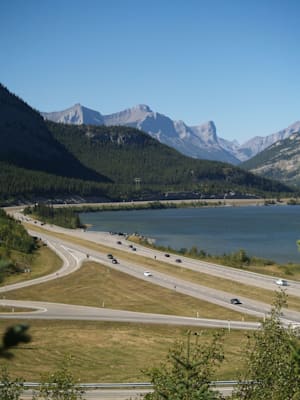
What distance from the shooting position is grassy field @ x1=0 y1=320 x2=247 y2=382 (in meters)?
39.2

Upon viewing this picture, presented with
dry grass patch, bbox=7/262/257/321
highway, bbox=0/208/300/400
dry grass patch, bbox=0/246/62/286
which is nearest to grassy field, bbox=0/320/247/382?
highway, bbox=0/208/300/400

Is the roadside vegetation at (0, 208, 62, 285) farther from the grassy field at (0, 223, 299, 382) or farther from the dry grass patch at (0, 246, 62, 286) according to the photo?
the grassy field at (0, 223, 299, 382)

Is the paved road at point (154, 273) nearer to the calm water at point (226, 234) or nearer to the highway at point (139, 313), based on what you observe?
the highway at point (139, 313)

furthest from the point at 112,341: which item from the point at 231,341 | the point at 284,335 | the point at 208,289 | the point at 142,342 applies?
the point at 284,335

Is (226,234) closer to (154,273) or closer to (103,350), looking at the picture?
(154,273)

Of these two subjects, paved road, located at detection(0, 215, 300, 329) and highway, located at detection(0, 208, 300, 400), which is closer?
highway, located at detection(0, 208, 300, 400)

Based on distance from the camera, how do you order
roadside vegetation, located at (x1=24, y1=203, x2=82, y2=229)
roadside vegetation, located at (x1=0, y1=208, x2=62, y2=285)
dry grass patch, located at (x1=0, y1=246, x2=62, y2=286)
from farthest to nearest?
roadside vegetation, located at (x1=24, y1=203, x2=82, y2=229) < roadside vegetation, located at (x1=0, y1=208, x2=62, y2=285) < dry grass patch, located at (x1=0, y1=246, x2=62, y2=286)

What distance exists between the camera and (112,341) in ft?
161

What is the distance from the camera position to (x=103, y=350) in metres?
46.3

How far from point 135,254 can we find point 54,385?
275 feet

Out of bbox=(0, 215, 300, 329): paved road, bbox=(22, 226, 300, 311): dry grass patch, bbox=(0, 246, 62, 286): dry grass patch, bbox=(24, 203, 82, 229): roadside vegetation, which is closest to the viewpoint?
bbox=(0, 215, 300, 329): paved road

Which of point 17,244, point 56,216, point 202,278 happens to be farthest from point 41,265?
point 56,216

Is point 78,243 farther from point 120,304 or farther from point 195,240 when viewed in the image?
point 120,304

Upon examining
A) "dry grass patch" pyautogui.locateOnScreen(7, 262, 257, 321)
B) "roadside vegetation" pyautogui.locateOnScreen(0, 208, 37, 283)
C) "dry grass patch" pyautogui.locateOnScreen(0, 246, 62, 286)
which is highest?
"roadside vegetation" pyautogui.locateOnScreen(0, 208, 37, 283)
